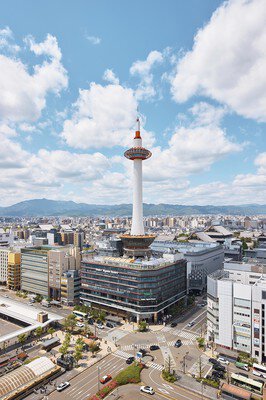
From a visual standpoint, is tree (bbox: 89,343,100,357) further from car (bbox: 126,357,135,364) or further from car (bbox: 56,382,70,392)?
car (bbox: 56,382,70,392)

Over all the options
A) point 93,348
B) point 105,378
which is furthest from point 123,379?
point 93,348

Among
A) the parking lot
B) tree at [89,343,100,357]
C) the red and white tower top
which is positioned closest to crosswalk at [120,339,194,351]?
tree at [89,343,100,357]

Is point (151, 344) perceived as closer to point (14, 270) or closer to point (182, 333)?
point (182, 333)

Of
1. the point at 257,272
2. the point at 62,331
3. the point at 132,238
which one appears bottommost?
the point at 62,331

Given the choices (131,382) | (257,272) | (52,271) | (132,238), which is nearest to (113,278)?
(132,238)

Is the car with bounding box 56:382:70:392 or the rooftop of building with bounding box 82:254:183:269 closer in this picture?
the car with bounding box 56:382:70:392

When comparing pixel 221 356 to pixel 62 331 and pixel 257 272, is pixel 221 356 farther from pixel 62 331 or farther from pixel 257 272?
pixel 62 331
